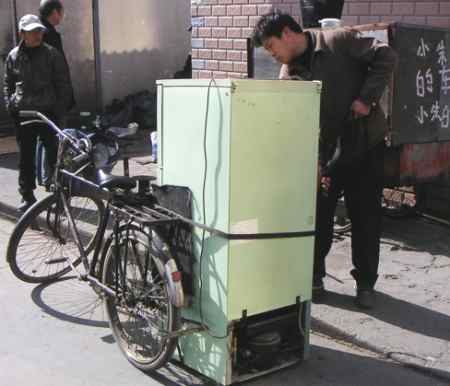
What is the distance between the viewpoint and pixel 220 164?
314 centimetres

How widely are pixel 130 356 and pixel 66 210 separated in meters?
1.20

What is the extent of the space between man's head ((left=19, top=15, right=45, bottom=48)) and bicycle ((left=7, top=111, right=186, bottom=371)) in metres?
1.93

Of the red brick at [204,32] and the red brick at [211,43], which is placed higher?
the red brick at [204,32]

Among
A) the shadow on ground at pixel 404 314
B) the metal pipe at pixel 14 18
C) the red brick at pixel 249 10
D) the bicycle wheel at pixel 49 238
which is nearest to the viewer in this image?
the shadow on ground at pixel 404 314

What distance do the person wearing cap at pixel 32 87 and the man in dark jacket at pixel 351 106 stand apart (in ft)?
9.55

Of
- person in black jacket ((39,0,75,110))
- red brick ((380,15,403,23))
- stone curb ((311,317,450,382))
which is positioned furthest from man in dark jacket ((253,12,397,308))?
person in black jacket ((39,0,75,110))

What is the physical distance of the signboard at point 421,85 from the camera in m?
5.03

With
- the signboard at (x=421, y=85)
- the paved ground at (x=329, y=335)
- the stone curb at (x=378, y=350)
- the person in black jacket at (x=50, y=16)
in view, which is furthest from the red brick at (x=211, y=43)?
the stone curb at (x=378, y=350)

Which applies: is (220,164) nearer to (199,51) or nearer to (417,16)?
(417,16)

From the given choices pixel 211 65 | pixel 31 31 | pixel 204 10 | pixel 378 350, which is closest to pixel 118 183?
pixel 378 350

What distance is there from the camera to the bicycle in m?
3.34

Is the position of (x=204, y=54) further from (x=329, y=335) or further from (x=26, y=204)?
(x=329, y=335)

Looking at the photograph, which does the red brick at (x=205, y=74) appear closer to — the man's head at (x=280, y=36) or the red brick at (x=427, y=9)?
the red brick at (x=427, y=9)

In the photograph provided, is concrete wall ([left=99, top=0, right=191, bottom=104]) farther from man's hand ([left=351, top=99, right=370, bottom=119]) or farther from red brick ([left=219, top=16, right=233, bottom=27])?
man's hand ([left=351, top=99, right=370, bottom=119])
